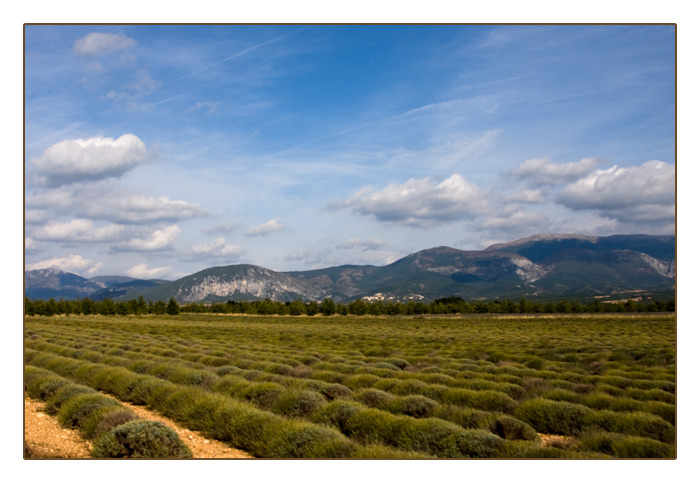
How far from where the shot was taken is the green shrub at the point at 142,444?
25.4 feet

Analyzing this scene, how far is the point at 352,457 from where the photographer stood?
763 centimetres

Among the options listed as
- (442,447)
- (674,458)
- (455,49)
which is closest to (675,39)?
(455,49)

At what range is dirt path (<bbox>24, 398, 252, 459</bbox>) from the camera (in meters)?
8.28

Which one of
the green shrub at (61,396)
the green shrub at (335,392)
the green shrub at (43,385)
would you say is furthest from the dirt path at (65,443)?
the green shrub at (335,392)

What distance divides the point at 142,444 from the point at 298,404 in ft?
13.2

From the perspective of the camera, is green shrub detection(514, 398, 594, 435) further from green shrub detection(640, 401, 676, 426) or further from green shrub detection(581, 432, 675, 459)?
green shrub detection(581, 432, 675, 459)

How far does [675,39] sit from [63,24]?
11.6 metres

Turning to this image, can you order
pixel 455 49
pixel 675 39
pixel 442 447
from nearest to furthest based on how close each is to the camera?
1. pixel 442 447
2. pixel 675 39
3. pixel 455 49

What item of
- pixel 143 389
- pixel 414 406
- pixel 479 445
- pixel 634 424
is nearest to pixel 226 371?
pixel 143 389

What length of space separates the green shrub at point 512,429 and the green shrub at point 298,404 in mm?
3869

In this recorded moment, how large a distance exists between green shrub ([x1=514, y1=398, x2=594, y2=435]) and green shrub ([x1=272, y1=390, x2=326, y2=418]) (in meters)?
4.48

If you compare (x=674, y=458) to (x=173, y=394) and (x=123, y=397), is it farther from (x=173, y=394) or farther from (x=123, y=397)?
(x=123, y=397)

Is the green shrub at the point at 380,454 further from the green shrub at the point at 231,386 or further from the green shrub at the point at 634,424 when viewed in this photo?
the green shrub at the point at 231,386

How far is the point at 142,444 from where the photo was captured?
7.77 metres
